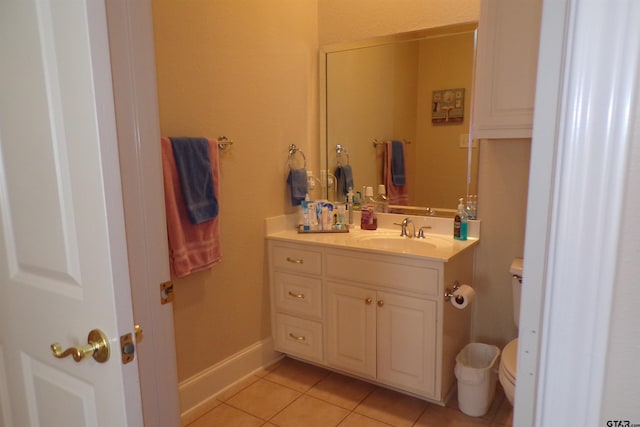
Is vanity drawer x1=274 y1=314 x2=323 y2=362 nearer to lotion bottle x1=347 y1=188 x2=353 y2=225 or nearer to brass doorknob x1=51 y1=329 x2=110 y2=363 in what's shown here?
lotion bottle x1=347 y1=188 x2=353 y2=225

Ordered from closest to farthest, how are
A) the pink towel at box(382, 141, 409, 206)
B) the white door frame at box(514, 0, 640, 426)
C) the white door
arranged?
the white door frame at box(514, 0, 640, 426)
the white door
the pink towel at box(382, 141, 409, 206)

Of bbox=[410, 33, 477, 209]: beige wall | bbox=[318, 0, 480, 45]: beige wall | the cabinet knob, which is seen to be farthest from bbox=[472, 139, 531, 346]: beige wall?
the cabinet knob

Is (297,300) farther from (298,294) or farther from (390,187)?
(390,187)

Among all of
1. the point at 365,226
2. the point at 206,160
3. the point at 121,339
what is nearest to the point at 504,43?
the point at 365,226

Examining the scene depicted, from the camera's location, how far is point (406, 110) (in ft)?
8.28

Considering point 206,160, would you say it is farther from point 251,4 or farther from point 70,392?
point 70,392

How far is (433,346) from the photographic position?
6.61 feet

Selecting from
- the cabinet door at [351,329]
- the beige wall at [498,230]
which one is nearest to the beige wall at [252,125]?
the beige wall at [498,230]

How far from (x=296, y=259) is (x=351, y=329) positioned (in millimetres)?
496

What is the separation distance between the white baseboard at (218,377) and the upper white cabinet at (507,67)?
1759 millimetres

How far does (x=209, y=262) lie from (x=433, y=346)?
3.82 feet

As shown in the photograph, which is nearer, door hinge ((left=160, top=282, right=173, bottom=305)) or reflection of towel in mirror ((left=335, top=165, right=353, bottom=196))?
door hinge ((left=160, top=282, right=173, bottom=305))

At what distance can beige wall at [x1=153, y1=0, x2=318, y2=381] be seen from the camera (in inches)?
78.0

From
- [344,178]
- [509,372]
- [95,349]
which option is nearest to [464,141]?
[344,178]
